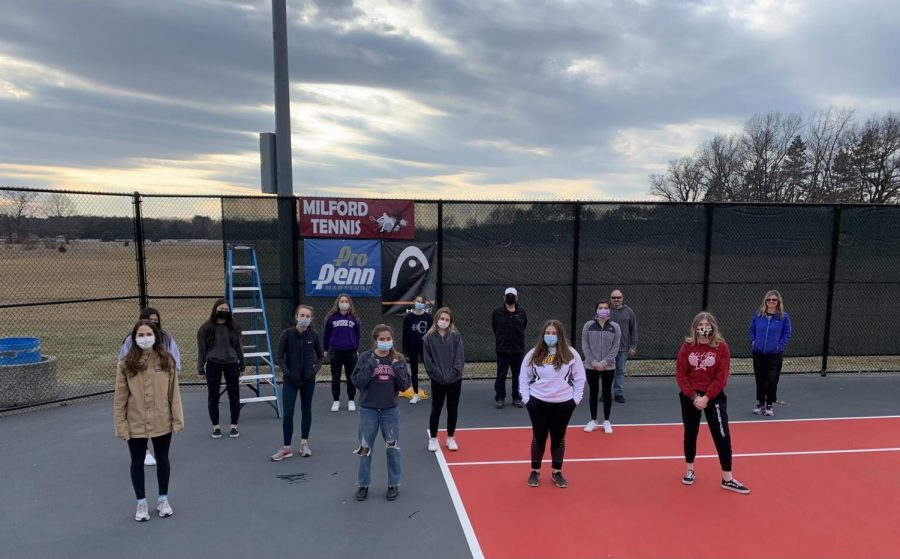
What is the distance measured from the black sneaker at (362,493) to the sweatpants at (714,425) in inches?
133

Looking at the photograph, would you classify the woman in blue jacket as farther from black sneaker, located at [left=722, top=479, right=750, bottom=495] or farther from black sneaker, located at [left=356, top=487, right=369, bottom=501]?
black sneaker, located at [left=356, top=487, right=369, bottom=501]

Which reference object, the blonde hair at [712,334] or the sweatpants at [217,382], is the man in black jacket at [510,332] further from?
the sweatpants at [217,382]

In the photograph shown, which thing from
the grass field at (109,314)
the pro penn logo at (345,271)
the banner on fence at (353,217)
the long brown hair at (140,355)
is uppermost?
the banner on fence at (353,217)

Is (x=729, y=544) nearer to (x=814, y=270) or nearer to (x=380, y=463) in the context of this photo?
(x=380, y=463)

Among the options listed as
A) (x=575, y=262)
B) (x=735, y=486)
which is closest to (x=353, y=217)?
(x=575, y=262)

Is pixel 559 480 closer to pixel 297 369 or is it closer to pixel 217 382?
pixel 297 369

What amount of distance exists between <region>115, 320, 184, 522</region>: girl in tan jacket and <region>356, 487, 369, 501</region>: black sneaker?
1.74 m

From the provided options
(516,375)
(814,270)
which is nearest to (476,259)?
(516,375)

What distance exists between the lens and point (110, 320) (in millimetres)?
19969

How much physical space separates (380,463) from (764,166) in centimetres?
6316

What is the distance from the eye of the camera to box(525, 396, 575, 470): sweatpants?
5500 millimetres

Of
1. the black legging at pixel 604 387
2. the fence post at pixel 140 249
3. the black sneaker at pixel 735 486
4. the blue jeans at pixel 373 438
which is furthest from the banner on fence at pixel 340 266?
the black sneaker at pixel 735 486

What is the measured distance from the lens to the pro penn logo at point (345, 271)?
908cm

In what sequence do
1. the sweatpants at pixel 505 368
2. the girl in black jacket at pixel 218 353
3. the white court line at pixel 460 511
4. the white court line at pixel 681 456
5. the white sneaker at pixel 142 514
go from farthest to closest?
the sweatpants at pixel 505 368
the girl in black jacket at pixel 218 353
the white court line at pixel 681 456
the white sneaker at pixel 142 514
the white court line at pixel 460 511
